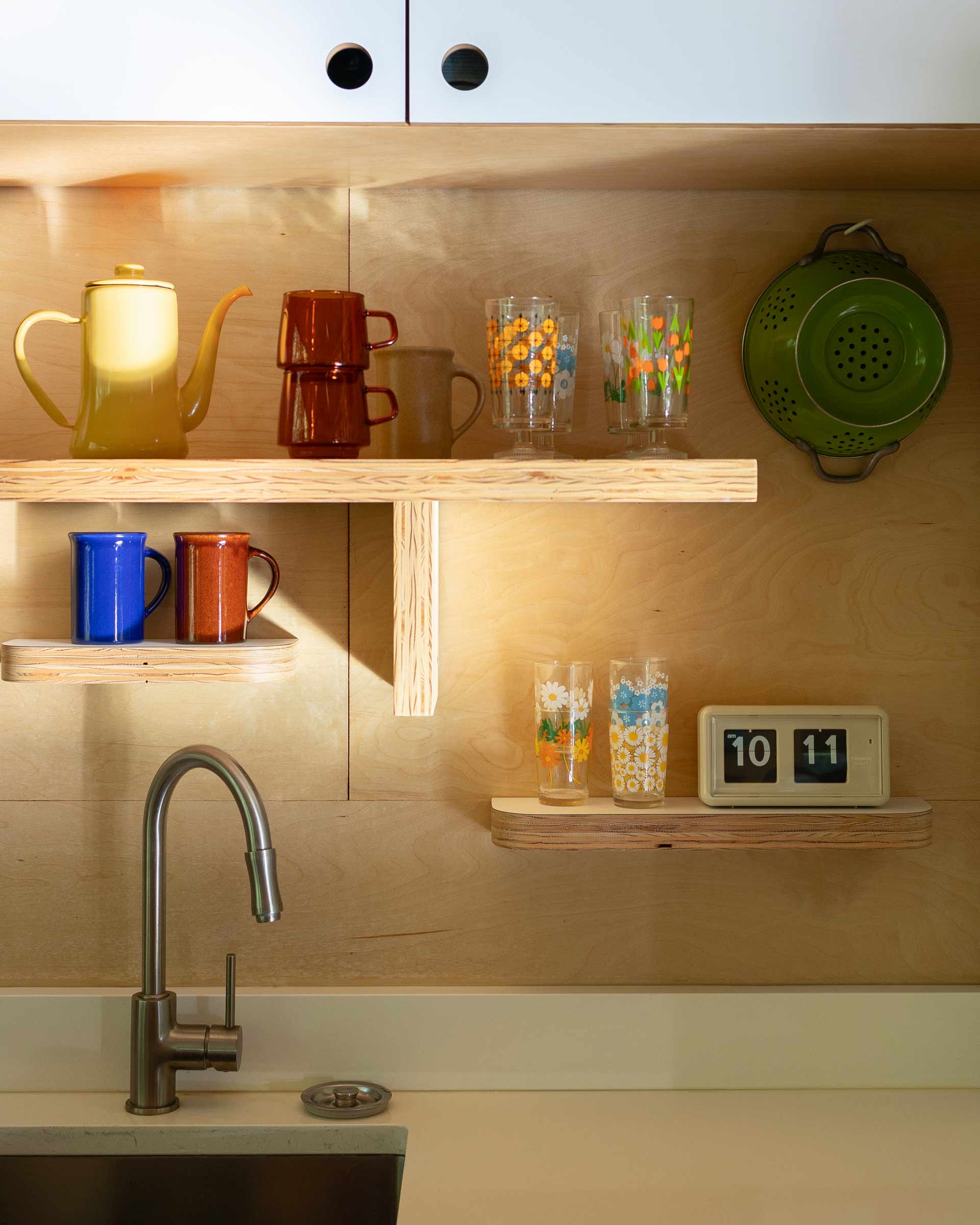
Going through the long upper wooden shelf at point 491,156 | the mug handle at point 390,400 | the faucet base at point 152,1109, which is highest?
the long upper wooden shelf at point 491,156

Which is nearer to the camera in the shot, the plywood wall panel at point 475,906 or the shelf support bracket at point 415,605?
the shelf support bracket at point 415,605

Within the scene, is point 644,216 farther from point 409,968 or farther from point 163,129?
point 409,968

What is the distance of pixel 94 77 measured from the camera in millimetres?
1021

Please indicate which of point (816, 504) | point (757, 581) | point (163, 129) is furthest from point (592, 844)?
point (163, 129)

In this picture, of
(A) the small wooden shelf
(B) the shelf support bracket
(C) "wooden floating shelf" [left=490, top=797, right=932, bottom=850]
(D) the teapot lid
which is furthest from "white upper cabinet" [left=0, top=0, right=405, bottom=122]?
(C) "wooden floating shelf" [left=490, top=797, right=932, bottom=850]

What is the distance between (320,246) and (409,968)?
86 centimetres

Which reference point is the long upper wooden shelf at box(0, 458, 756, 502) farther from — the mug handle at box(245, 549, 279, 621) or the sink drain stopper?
the sink drain stopper

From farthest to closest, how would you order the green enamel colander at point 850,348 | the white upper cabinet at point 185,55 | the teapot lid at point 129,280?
the green enamel colander at point 850,348
the teapot lid at point 129,280
the white upper cabinet at point 185,55

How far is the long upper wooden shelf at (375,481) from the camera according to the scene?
111 cm

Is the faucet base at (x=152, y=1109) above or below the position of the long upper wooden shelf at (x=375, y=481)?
below

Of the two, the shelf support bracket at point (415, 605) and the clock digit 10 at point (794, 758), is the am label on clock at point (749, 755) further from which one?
the shelf support bracket at point (415, 605)

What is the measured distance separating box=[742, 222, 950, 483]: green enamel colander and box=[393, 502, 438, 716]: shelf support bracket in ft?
1.43

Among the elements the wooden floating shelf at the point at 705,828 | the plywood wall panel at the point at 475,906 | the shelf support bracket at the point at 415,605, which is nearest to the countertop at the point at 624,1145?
the plywood wall panel at the point at 475,906

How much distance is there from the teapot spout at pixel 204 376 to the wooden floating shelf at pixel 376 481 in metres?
0.10
